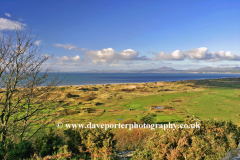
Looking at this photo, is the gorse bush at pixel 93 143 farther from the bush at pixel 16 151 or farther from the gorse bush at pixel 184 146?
the bush at pixel 16 151

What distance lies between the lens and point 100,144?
593cm

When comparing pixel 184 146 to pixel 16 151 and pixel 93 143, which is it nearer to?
pixel 93 143

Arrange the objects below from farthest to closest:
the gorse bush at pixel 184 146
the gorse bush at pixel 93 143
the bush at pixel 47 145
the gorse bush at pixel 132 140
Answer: the gorse bush at pixel 132 140
the bush at pixel 47 145
the gorse bush at pixel 93 143
the gorse bush at pixel 184 146

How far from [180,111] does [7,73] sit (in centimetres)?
1985

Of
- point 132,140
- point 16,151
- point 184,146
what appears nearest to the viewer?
point 184,146

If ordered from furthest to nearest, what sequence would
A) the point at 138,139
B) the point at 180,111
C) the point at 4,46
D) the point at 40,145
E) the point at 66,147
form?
1. the point at 180,111
2. the point at 138,139
3. the point at 4,46
4. the point at 40,145
5. the point at 66,147

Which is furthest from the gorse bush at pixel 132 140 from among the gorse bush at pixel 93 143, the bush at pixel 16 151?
the bush at pixel 16 151

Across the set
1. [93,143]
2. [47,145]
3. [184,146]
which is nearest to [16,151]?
[47,145]

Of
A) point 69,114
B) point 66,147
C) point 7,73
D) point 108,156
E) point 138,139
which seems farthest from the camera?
point 69,114

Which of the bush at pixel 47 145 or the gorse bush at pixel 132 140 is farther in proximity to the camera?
the gorse bush at pixel 132 140

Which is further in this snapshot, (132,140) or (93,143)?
(132,140)

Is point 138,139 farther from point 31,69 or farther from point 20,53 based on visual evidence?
point 20,53

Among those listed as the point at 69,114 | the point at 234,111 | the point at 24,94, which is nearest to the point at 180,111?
the point at 234,111

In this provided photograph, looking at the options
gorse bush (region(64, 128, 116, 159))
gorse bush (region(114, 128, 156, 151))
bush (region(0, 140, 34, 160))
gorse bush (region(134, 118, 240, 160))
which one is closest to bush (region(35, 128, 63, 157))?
bush (region(0, 140, 34, 160))
